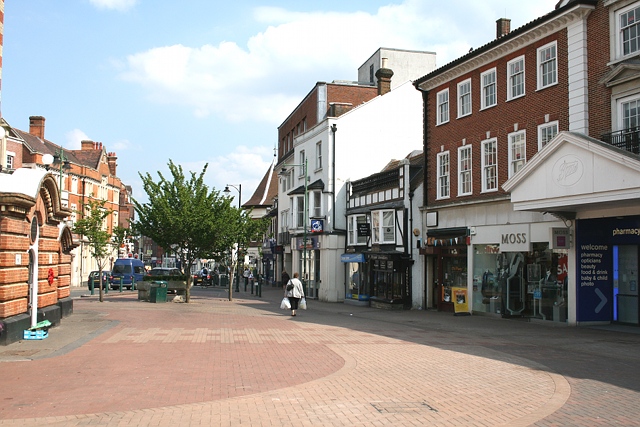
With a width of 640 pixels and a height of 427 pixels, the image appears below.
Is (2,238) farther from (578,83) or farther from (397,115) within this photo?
(397,115)

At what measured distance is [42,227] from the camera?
18.8m

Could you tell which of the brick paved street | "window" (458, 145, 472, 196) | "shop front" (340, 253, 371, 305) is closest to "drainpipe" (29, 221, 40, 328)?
the brick paved street

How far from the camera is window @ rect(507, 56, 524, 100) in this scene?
77.3ft

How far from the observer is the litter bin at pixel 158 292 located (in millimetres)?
32625

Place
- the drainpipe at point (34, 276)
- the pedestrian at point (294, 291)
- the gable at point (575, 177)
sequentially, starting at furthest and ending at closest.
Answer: the pedestrian at point (294, 291), the drainpipe at point (34, 276), the gable at point (575, 177)

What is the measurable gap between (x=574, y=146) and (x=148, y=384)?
13040 mm

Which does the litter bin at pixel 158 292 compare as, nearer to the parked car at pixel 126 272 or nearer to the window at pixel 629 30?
the parked car at pixel 126 272

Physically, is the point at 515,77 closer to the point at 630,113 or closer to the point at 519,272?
the point at 630,113

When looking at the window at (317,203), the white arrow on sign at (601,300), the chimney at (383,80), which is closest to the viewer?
the white arrow on sign at (601,300)

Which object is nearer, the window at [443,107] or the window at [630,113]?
the window at [630,113]

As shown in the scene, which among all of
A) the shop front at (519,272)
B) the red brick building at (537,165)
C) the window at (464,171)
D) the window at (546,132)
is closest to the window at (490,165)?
the red brick building at (537,165)

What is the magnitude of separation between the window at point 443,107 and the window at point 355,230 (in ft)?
27.0

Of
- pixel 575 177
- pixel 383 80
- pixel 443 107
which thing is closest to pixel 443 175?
pixel 443 107

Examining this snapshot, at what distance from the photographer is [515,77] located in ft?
78.6
